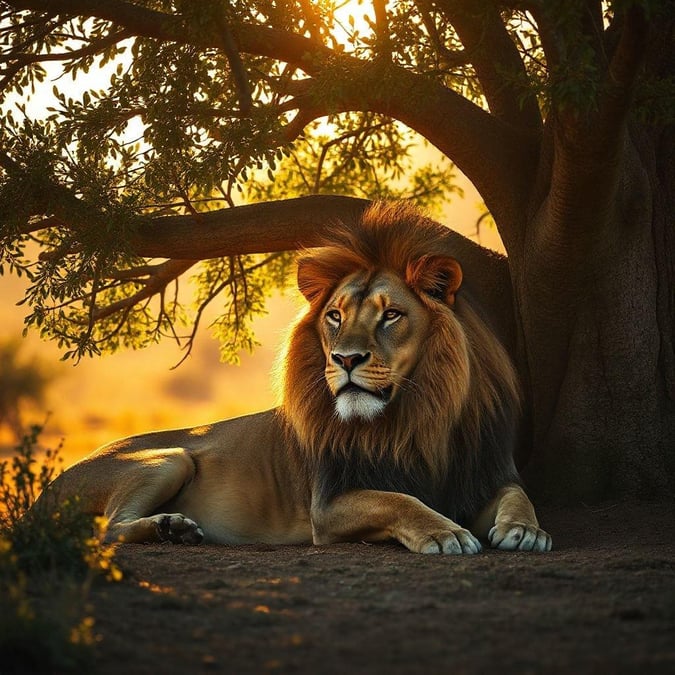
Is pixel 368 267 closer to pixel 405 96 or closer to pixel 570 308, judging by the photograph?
pixel 405 96

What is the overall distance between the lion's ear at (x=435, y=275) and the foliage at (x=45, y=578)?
2.57 m

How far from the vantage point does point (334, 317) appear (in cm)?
662

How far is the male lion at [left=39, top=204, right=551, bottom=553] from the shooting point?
621cm

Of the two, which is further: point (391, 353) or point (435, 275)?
point (435, 275)

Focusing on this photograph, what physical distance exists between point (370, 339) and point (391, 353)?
165mm

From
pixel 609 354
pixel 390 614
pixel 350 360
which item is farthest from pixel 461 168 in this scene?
pixel 390 614

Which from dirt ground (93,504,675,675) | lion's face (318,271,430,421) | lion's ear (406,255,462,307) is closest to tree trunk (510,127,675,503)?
lion's ear (406,255,462,307)

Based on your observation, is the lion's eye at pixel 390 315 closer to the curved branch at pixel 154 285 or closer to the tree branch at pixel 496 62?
the tree branch at pixel 496 62

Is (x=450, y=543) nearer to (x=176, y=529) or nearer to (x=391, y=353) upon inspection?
(x=391, y=353)

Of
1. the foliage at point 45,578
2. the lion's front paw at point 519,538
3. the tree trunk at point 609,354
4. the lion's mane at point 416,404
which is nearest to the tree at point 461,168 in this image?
the tree trunk at point 609,354

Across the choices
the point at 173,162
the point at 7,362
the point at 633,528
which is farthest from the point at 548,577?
the point at 7,362

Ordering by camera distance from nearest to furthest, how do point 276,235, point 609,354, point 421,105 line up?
point 421,105 → point 609,354 → point 276,235

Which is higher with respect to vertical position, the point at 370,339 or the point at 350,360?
the point at 370,339

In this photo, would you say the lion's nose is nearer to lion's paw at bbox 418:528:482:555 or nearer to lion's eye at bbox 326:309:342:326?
lion's eye at bbox 326:309:342:326
